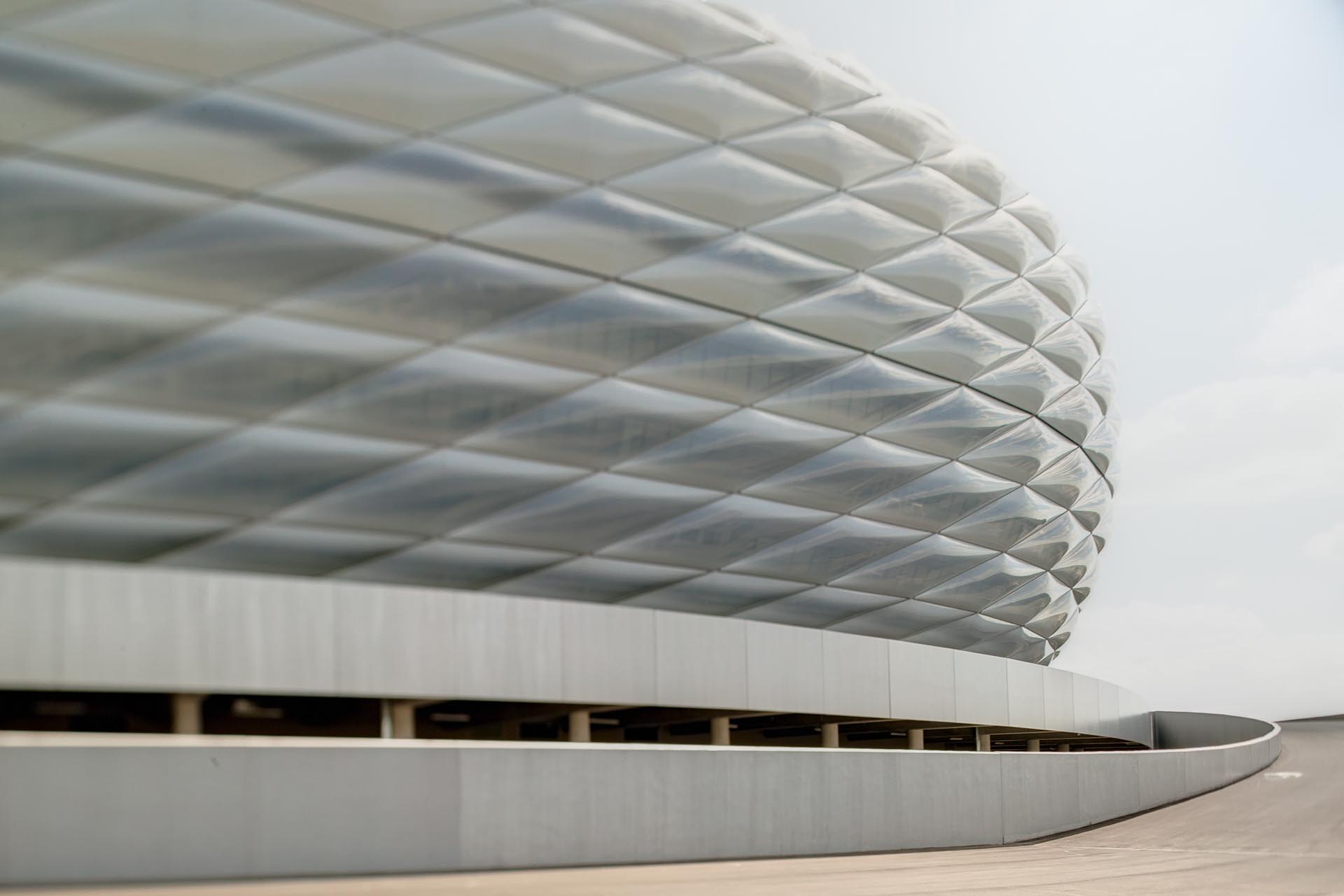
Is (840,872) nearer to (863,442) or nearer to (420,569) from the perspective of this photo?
(420,569)

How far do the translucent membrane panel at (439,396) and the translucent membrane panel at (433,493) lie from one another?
12.4 inches

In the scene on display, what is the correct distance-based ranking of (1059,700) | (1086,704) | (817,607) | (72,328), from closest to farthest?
(72,328), (817,607), (1059,700), (1086,704)

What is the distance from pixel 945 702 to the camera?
1257cm

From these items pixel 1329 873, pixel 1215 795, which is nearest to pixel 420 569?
pixel 1329 873

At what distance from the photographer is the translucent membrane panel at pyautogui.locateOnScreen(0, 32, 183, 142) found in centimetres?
877

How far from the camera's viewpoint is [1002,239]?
46.4 ft

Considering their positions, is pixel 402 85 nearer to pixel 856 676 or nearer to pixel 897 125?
pixel 897 125

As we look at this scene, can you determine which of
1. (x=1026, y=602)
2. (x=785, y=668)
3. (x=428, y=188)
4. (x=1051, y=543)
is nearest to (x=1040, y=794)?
(x=785, y=668)

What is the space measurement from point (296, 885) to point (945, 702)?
843 centimetres

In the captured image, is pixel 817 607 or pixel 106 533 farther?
pixel 817 607

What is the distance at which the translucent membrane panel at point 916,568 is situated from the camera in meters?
13.8

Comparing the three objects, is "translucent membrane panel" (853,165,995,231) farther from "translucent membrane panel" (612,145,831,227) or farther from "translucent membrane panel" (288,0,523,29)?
"translucent membrane panel" (288,0,523,29)

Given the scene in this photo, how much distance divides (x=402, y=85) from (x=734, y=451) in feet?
15.3

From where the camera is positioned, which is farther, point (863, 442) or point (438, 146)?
point (863, 442)
